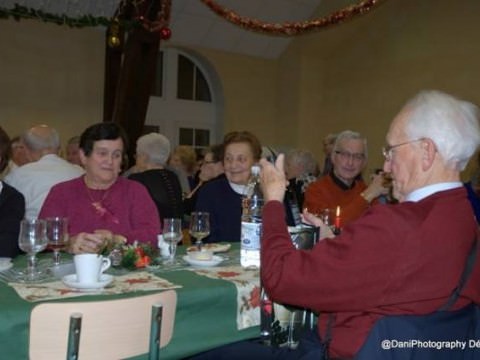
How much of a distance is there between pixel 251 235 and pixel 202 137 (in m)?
6.40

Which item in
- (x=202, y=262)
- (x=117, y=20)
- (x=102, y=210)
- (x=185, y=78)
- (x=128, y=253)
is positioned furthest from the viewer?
(x=185, y=78)

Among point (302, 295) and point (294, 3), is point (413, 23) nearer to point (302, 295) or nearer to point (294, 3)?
point (294, 3)

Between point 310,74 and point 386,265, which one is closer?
point 386,265

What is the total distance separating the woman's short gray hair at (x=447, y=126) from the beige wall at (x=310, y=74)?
19.2 ft

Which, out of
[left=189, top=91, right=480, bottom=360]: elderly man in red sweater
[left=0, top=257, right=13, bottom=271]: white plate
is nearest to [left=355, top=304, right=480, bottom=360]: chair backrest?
[left=189, top=91, right=480, bottom=360]: elderly man in red sweater

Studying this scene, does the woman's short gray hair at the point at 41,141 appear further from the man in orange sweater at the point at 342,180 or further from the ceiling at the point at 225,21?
the ceiling at the point at 225,21

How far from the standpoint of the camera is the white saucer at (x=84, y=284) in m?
1.65

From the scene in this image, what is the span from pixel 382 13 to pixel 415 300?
281 inches

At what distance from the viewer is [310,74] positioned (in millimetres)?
8234

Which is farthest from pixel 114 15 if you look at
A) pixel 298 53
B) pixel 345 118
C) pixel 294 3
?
pixel 345 118

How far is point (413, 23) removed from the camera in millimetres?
7422

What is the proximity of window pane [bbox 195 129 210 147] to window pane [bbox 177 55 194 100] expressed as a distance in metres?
0.52

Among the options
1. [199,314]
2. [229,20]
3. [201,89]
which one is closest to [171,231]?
[199,314]

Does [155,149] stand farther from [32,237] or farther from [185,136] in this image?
[185,136]
